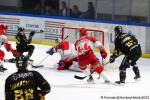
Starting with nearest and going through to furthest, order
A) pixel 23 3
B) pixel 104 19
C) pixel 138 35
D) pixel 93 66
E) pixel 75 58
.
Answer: pixel 93 66
pixel 75 58
pixel 138 35
pixel 104 19
pixel 23 3

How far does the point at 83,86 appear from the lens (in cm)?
1055

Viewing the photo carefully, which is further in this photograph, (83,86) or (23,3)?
(23,3)

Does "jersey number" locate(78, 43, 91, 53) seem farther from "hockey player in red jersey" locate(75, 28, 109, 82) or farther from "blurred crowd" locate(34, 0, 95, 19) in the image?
"blurred crowd" locate(34, 0, 95, 19)

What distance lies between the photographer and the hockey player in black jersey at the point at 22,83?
621cm

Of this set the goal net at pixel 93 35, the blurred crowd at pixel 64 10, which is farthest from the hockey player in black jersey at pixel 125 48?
the blurred crowd at pixel 64 10

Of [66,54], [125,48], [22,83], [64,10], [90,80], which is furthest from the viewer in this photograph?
[64,10]

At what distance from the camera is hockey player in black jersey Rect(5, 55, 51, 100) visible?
6.21 meters

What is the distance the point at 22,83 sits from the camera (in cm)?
622

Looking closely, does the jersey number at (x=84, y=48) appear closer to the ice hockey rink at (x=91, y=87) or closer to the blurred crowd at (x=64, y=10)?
the ice hockey rink at (x=91, y=87)

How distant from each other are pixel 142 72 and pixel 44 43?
4.51m

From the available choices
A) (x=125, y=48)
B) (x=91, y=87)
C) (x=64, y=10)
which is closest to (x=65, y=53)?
(x=91, y=87)

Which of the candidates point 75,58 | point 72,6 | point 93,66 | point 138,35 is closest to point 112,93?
point 93,66

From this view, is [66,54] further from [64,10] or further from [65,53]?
[64,10]

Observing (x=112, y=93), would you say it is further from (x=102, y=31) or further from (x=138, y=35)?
(x=138, y=35)
